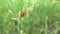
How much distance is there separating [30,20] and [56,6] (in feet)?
1.08

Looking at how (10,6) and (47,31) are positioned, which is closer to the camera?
(47,31)

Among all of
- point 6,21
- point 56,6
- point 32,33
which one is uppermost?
point 56,6

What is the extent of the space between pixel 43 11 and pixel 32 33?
0.81 feet

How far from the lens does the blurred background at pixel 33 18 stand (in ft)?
5.19

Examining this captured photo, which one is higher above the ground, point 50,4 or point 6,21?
point 50,4

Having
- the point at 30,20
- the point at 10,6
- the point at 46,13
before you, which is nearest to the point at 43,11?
the point at 46,13

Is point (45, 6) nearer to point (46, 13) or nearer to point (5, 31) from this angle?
point (46, 13)

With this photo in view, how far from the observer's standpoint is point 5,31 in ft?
5.17

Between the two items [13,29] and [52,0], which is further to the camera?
[52,0]

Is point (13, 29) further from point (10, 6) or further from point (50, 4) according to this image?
point (50, 4)

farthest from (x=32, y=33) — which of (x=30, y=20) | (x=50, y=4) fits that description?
(x=50, y=4)

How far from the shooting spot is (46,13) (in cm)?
161

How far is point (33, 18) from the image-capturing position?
5.29 feet

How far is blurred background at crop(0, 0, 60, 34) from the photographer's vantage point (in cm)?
158
